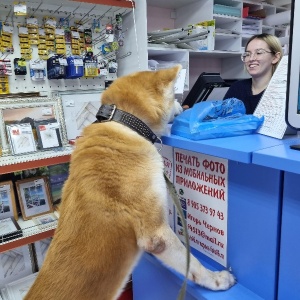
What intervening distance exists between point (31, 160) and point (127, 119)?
67 cm

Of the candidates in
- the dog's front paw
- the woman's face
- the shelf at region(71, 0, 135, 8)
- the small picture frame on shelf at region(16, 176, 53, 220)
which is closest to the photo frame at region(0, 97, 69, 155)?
the small picture frame on shelf at region(16, 176, 53, 220)

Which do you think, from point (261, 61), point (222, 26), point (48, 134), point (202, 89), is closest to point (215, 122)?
point (202, 89)

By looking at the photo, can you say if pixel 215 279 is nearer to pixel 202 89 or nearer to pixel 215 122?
pixel 215 122

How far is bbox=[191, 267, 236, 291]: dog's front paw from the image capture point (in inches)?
32.9

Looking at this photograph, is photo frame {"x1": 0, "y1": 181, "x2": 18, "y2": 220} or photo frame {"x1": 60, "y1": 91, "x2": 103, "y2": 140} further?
photo frame {"x1": 60, "y1": 91, "x2": 103, "y2": 140}

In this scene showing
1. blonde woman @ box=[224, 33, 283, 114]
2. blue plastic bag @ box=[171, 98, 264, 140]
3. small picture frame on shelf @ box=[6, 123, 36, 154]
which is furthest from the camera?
blonde woman @ box=[224, 33, 283, 114]

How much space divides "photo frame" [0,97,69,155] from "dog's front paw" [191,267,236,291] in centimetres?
109

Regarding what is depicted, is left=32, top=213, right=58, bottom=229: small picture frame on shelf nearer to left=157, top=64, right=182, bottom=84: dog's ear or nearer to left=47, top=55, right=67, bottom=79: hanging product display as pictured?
left=47, top=55, right=67, bottom=79: hanging product display

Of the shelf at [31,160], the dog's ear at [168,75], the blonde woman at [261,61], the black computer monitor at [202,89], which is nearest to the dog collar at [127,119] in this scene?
the dog's ear at [168,75]

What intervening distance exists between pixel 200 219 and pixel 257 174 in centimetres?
30

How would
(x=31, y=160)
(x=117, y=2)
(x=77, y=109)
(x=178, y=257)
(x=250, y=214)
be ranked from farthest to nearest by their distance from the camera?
1. (x=77, y=109)
2. (x=117, y=2)
3. (x=31, y=160)
4. (x=178, y=257)
5. (x=250, y=214)

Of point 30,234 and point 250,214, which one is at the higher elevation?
point 250,214

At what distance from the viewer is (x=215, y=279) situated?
2.75 ft

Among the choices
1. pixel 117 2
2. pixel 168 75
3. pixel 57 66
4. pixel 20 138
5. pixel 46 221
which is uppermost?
pixel 117 2
